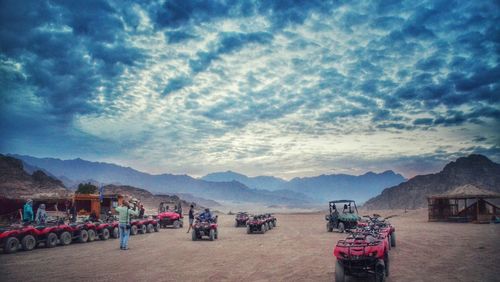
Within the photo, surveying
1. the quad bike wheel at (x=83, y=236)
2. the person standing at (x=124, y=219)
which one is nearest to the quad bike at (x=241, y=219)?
the quad bike wheel at (x=83, y=236)

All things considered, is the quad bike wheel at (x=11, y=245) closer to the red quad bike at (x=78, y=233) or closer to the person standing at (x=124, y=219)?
the red quad bike at (x=78, y=233)

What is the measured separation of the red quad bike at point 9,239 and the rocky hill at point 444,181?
314ft

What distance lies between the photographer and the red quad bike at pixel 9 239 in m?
15.0

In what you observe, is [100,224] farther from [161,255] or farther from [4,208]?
[4,208]

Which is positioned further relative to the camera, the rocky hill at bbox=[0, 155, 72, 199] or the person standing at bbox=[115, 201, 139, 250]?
the rocky hill at bbox=[0, 155, 72, 199]

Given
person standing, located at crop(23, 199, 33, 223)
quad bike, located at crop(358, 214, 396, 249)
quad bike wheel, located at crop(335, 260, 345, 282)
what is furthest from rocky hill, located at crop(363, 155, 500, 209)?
quad bike wheel, located at crop(335, 260, 345, 282)

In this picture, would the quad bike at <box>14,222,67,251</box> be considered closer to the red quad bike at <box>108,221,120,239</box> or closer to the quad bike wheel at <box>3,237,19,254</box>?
the quad bike wheel at <box>3,237,19,254</box>

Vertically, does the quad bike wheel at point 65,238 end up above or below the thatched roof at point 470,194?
below

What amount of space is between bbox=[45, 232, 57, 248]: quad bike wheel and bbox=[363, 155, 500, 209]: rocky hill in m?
93.6

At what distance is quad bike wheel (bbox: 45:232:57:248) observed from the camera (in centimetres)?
1717

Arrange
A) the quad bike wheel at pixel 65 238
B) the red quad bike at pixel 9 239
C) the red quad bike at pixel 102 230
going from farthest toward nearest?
the red quad bike at pixel 102 230, the quad bike wheel at pixel 65 238, the red quad bike at pixel 9 239

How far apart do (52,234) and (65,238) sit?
96cm

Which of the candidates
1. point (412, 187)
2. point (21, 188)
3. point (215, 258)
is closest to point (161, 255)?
point (215, 258)

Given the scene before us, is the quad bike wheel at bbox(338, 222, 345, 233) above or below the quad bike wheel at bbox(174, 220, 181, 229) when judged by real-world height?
above
